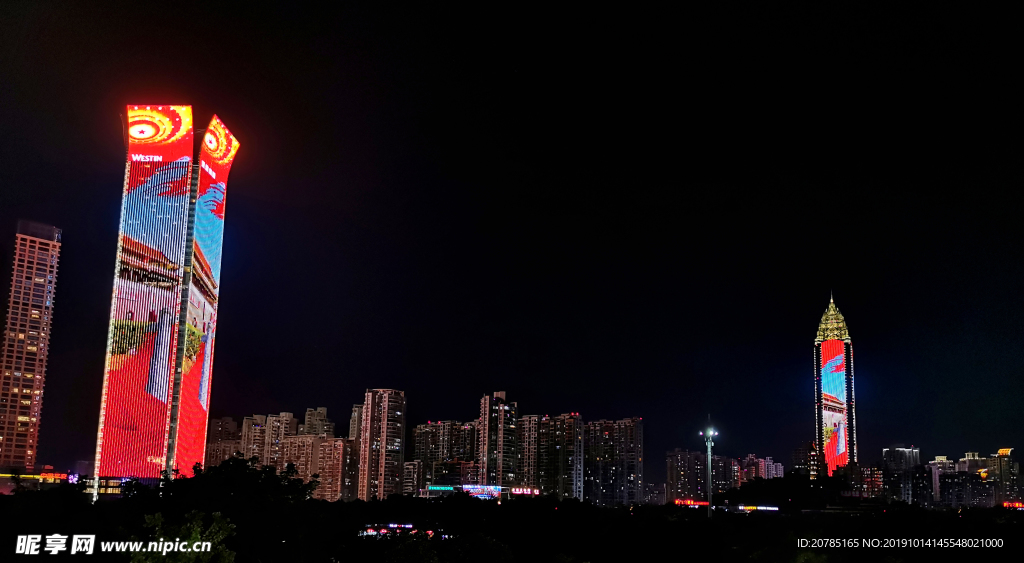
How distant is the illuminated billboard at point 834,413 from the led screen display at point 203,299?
54.8m

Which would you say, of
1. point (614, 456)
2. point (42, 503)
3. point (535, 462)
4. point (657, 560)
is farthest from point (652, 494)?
point (42, 503)

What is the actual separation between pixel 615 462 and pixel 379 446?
22942 mm

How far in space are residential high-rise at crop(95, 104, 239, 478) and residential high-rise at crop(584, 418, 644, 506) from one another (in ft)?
156

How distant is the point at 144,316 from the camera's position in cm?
3894

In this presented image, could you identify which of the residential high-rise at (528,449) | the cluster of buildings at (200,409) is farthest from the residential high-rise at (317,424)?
the residential high-rise at (528,449)

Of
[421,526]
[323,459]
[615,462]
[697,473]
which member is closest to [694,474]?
[697,473]

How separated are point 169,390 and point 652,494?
66.2 metres

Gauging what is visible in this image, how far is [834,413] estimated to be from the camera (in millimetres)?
76062

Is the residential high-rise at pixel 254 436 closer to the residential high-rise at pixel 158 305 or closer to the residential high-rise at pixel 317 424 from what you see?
the residential high-rise at pixel 317 424

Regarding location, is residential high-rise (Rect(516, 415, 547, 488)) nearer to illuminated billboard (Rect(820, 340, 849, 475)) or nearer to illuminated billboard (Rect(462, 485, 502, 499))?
illuminated billboard (Rect(462, 485, 502, 499))

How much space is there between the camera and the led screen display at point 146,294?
38156mm
